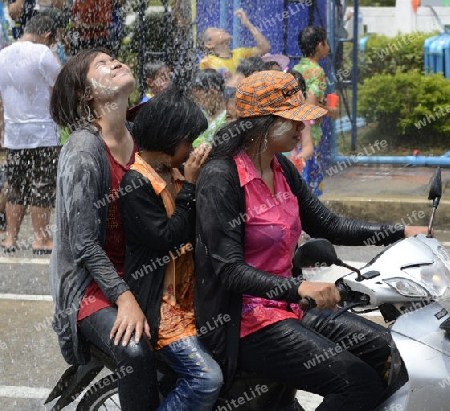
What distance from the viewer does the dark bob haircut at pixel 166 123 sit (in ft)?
10.6

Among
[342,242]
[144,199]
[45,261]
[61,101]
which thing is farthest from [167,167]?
[45,261]

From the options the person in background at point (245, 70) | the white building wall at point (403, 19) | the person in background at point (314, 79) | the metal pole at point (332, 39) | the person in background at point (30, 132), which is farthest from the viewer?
the white building wall at point (403, 19)

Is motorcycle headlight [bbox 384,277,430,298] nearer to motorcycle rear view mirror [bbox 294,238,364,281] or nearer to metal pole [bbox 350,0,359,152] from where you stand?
motorcycle rear view mirror [bbox 294,238,364,281]

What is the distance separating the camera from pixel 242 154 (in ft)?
10.7

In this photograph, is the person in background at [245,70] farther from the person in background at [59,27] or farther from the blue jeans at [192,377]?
the blue jeans at [192,377]

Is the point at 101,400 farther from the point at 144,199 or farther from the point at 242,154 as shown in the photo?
the point at 242,154

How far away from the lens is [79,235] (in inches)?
129

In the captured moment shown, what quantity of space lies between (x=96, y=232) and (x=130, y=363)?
487 millimetres

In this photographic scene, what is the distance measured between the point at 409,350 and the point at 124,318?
962mm

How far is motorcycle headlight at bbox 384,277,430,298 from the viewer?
2898mm

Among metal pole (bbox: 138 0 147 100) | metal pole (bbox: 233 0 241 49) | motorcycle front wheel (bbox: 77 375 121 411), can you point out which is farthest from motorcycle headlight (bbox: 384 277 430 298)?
metal pole (bbox: 138 0 147 100)

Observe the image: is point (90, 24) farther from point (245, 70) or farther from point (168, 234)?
point (168, 234)

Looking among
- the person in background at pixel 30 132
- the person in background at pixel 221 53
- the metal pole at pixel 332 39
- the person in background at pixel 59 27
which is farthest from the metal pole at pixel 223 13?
the person in background at pixel 30 132

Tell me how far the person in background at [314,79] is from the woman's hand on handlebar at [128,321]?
14.9 feet
